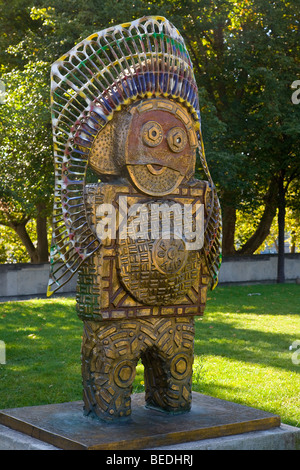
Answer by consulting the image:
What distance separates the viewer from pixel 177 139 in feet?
17.8

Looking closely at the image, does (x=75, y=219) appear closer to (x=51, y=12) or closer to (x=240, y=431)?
(x=240, y=431)

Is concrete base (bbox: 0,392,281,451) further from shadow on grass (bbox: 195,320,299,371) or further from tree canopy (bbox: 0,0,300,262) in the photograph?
tree canopy (bbox: 0,0,300,262)

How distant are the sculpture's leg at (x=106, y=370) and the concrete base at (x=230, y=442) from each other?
1.59 ft

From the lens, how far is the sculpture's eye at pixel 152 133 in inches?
206

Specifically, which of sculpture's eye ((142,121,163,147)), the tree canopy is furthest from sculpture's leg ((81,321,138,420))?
the tree canopy

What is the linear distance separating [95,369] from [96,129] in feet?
6.06

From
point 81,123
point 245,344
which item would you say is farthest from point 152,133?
point 245,344

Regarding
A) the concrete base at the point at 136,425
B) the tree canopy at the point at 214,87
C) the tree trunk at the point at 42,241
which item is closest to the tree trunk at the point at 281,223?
the tree canopy at the point at 214,87

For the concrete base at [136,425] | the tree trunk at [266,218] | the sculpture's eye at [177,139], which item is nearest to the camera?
the concrete base at [136,425]

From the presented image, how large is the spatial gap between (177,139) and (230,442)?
2.42 meters

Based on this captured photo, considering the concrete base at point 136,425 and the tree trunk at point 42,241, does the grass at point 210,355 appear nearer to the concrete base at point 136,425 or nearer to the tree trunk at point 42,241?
the concrete base at point 136,425

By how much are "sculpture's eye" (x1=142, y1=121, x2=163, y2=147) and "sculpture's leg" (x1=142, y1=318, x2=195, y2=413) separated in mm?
1445

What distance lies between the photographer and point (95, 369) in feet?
16.8

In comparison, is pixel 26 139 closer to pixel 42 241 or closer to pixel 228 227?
pixel 42 241
